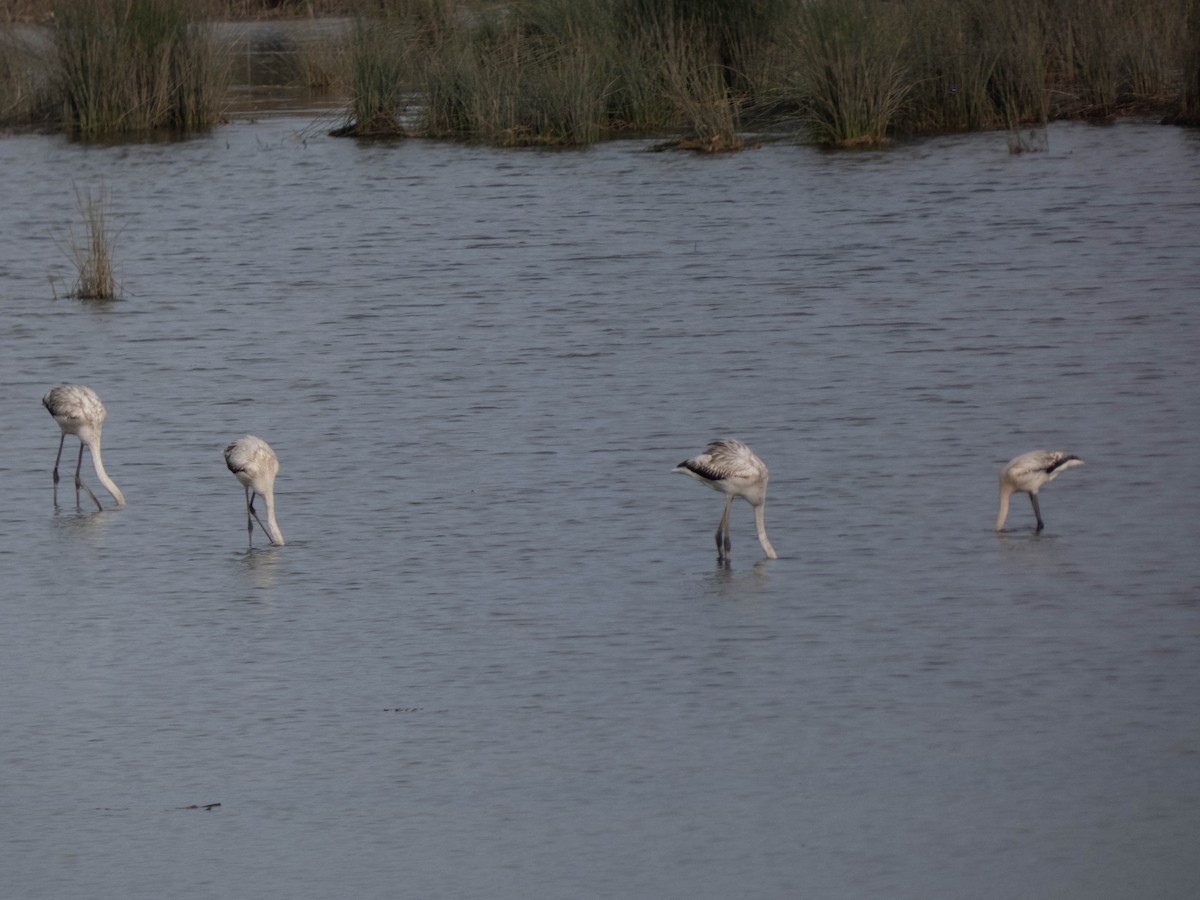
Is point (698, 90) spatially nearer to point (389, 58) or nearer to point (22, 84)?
point (389, 58)

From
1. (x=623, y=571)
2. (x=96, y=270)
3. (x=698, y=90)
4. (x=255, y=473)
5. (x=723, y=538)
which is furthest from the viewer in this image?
(x=698, y=90)

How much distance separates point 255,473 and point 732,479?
93.6 inches

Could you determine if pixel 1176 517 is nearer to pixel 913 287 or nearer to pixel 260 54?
pixel 913 287

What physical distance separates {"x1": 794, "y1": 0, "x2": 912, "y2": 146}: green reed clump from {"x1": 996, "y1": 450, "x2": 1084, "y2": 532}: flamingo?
12372 mm

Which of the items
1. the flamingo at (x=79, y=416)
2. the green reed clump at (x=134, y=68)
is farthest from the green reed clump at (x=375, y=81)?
the flamingo at (x=79, y=416)

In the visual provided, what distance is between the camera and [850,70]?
21609 millimetres

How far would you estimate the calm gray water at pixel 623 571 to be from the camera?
632cm

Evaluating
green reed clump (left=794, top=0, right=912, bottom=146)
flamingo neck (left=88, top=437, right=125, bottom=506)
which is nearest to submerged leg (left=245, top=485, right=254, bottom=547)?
flamingo neck (left=88, top=437, right=125, bottom=506)

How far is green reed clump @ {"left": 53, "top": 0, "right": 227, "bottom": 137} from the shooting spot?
25.1 metres

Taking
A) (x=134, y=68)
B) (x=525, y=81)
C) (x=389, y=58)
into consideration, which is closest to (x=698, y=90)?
(x=525, y=81)

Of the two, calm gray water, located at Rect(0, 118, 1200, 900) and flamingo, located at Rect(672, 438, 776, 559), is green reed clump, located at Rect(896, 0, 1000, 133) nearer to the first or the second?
calm gray water, located at Rect(0, 118, 1200, 900)

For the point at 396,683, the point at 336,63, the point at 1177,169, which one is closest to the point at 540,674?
the point at 396,683

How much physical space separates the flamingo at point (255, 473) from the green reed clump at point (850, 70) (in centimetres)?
1246

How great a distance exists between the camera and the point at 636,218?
63.8ft
